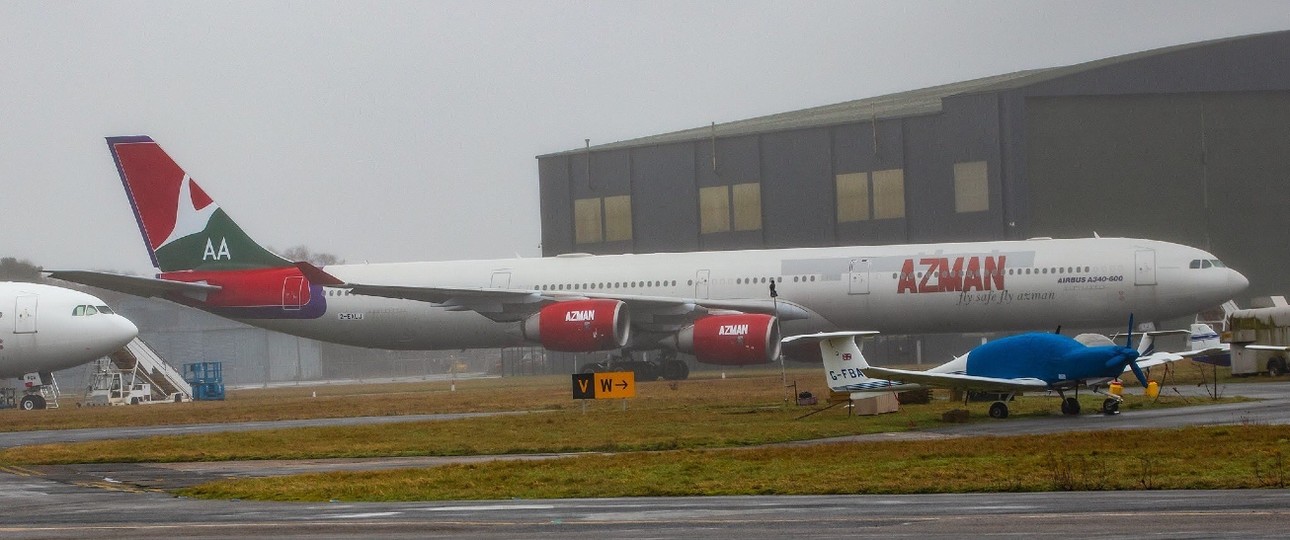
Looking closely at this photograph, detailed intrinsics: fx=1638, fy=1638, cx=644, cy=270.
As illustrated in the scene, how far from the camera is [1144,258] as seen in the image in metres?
43.7

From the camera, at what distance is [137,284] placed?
49781mm

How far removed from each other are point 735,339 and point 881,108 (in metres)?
32.4

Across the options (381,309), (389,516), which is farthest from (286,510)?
(381,309)

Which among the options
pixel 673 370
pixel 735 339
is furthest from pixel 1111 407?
pixel 673 370

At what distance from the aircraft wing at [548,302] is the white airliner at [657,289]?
2.3 inches

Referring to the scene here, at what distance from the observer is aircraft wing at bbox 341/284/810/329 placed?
46.3 metres

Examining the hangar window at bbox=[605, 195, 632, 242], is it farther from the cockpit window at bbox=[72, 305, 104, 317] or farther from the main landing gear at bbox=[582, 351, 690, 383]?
the cockpit window at bbox=[72, 305, 104, 317]

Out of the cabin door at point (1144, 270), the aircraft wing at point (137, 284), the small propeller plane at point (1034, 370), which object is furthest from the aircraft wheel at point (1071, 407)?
the aircraft wing at point (137, 284)

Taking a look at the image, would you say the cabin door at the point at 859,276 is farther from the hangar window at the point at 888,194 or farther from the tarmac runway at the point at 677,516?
the tarmac runway at the point at 677,516

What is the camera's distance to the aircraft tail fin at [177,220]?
51.3 meters

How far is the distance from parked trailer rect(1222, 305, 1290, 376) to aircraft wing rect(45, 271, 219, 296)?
30.0m

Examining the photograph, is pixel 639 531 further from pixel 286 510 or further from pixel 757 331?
pixel 757 331

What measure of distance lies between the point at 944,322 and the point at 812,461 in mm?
27108

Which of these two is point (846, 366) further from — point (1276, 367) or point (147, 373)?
point (147, 373)
